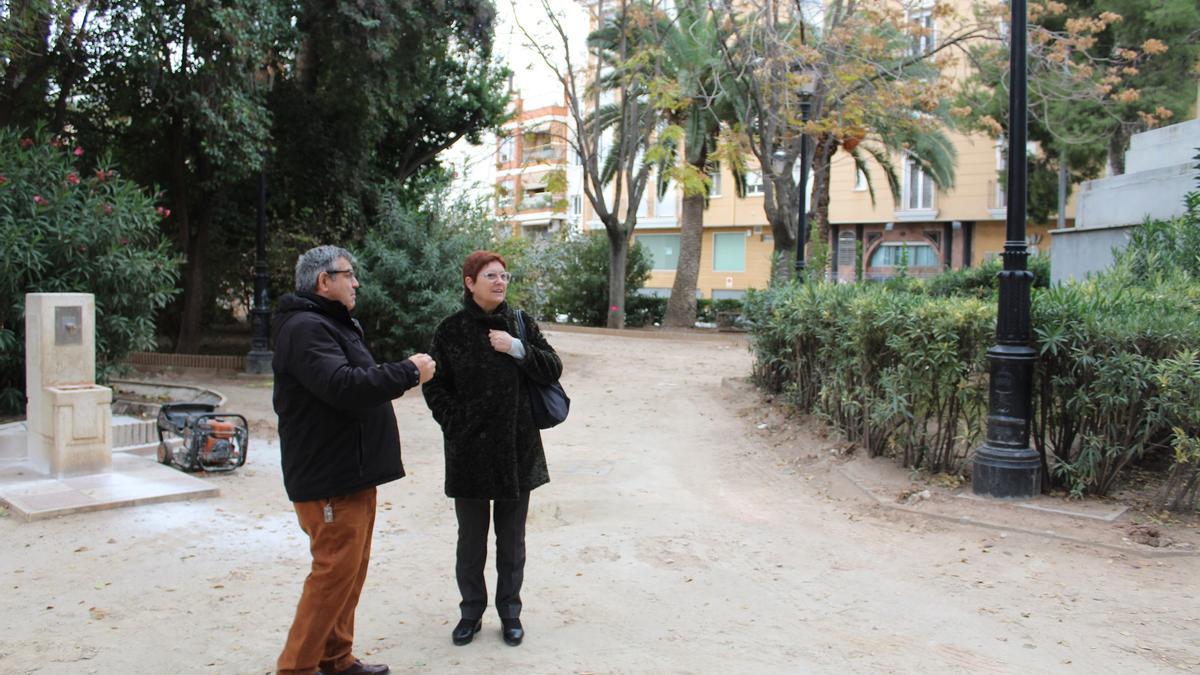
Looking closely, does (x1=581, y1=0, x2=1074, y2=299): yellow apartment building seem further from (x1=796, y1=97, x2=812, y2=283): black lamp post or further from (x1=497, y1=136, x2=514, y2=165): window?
(x1=796, y1=97, x2=812, y2=283): black lamp post

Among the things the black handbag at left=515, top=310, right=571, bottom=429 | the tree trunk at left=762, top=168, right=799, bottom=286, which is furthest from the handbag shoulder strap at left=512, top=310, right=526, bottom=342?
the tree trunk at left=762, top=168, right=799, bottom=286

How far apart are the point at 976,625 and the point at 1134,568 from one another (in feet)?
5.14

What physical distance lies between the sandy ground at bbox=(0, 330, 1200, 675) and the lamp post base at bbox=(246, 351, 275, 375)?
755 centimetres

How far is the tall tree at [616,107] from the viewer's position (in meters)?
21.8

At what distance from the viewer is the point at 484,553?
4453 mm

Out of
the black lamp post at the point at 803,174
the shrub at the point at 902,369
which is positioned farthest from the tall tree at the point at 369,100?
the shrub at the point at 902,369

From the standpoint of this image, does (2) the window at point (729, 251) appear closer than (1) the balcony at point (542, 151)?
No

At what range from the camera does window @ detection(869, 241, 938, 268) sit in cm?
3891

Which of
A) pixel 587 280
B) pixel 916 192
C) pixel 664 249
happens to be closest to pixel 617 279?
pixel 587 280

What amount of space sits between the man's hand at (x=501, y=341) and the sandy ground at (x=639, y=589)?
1368mm

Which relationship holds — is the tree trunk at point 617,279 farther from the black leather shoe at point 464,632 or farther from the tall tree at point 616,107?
the black leather shoe at point 464,632

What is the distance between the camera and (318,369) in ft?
11.9

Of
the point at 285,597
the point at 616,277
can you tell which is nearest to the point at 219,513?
the point at 285,597

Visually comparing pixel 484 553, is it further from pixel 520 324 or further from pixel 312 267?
pixel 312 267
